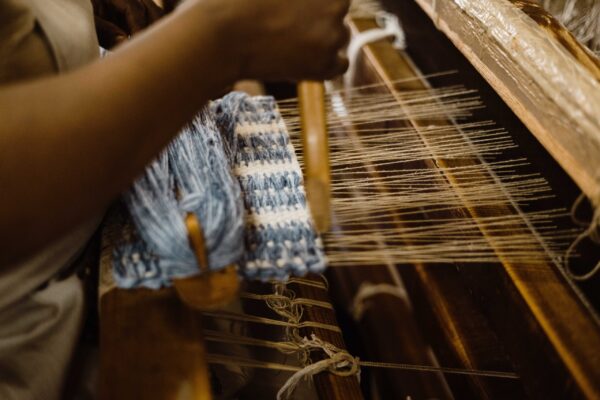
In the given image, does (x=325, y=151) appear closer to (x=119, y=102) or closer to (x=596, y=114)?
(x=119, y=102)

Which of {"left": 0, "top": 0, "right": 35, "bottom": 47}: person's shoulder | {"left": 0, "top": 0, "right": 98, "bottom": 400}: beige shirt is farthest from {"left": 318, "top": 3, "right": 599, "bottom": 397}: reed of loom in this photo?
{"left": 0, "top": 0, "right": 35, "bottom": 47}: person's shoulder

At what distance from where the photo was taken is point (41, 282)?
2.15 feet

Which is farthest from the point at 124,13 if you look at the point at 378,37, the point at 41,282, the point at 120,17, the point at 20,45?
the point at 378,37

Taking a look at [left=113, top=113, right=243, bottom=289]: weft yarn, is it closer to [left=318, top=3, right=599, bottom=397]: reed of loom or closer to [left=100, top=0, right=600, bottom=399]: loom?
[left=100, top=0, right=600, bottom=399]: loom

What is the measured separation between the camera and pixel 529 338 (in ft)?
2.52

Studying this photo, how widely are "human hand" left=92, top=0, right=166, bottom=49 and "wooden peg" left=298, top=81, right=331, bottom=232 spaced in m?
0.62

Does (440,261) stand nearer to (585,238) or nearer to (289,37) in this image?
(585,238)

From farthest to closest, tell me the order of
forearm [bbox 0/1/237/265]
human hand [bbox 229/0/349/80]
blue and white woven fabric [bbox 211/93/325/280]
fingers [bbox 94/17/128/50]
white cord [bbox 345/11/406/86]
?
white cord [bbox 345/11/406/86], fingers [bbox 94/17/128/50], blue and white woven fabric [bbox 211/93/325/280], human hand [bbox 229/0/349/80], forearm [bbox 0/1/237/265]

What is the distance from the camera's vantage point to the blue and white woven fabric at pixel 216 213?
23.9 inches

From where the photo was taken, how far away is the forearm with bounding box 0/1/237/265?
42cm

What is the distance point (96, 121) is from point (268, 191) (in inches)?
14.1

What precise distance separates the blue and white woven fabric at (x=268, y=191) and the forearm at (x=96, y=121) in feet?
0.81

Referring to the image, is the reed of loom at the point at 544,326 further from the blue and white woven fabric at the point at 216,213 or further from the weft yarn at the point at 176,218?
the weft yarn at the point at 176,218

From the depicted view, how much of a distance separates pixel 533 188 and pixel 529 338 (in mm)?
336
